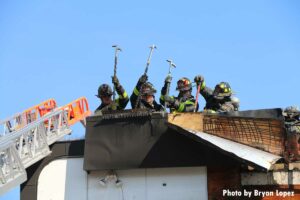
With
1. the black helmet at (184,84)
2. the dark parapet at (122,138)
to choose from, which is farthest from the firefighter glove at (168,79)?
the dark parapet at (122,138)

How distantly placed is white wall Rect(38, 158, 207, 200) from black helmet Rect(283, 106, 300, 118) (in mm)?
2566

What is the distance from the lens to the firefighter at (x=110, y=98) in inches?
505

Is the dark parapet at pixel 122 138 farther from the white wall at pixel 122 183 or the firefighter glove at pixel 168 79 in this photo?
the firefighter glove at pixel 168 79

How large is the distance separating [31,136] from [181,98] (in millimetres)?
3437

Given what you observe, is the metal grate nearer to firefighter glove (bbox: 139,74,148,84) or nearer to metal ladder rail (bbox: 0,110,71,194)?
firefighter glove (bbox: 139,74,148,84)

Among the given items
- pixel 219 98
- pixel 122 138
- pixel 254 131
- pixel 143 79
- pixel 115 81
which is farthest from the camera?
pixel 219 98

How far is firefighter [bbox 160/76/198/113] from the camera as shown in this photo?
41.1 ft

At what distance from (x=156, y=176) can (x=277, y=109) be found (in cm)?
280

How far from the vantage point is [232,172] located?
1104cm

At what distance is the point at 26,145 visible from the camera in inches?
477

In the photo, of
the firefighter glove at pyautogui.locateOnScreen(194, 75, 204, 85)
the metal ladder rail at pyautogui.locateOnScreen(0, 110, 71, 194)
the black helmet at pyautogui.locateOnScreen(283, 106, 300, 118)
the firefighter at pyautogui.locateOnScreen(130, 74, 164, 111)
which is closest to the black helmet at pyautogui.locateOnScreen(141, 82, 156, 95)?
the firefighter at pyautogui.locateOnScreen(130, 74, 164, 111)

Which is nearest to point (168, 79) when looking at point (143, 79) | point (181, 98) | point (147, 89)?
point (181, 98)

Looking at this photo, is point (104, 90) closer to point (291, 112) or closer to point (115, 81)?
point (115, 81)

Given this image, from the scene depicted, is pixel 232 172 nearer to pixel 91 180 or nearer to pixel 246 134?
pixel 246 134
